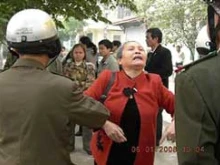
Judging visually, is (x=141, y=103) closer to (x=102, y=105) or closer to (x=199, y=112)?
(x=102, y=105)

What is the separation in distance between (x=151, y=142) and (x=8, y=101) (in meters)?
1.48

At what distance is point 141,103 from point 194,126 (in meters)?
1.86

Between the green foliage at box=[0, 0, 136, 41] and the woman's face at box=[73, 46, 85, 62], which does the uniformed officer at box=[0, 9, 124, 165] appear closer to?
the green foliage at box=[0, 0, 136, 41]

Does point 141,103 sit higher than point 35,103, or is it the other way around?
point 35,103

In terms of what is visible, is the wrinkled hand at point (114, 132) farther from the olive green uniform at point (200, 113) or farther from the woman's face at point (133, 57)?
the olive green uniform at point (200, 113)

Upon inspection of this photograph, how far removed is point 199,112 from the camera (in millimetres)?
1795

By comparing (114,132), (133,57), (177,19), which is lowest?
(114,132)

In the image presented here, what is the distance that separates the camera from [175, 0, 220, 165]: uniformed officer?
1795 mm

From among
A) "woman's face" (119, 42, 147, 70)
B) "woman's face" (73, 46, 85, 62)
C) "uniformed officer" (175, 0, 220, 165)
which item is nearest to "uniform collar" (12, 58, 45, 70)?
"uniformed officer" (175, 0, 220, 165)

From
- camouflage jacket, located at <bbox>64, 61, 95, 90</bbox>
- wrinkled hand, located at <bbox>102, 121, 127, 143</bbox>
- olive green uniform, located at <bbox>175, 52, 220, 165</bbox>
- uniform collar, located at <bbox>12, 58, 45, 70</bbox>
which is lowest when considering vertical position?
wrinkled hand, located at <bbox>102, 121, 127, 143</bbox>

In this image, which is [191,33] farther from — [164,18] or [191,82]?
[191,82]

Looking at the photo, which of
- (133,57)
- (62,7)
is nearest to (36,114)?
(133,57)

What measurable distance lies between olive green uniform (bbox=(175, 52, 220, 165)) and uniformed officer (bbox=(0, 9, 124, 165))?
2.84ft

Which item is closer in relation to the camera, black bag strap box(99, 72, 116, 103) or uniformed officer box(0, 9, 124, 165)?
uniformed officer box(0, 9, 124, 165)
